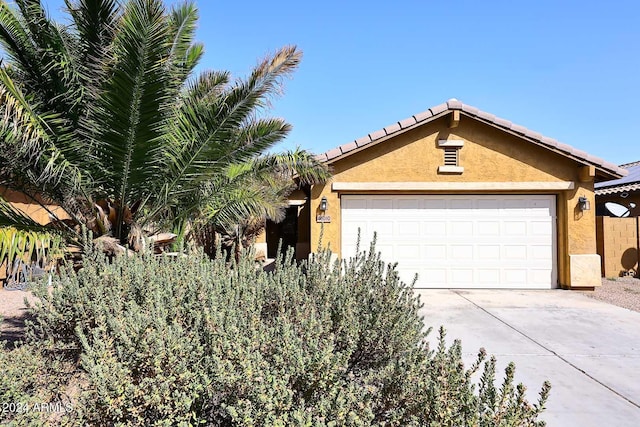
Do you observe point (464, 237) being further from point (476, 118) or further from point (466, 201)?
point (476, 118)

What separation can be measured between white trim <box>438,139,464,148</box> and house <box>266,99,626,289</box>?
3cm

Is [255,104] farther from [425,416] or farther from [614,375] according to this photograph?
[614,375]

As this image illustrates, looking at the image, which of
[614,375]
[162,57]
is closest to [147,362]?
[162,57]

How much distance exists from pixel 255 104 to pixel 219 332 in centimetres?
436

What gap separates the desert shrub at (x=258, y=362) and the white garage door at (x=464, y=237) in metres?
6.62

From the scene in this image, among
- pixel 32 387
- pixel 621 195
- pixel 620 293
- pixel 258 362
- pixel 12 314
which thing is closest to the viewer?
pixel 258 362

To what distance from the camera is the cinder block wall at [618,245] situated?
12.1 m

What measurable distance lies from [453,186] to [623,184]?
11769 millimetres

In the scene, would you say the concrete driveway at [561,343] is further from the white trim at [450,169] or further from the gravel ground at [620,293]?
the white trim at [450,169]

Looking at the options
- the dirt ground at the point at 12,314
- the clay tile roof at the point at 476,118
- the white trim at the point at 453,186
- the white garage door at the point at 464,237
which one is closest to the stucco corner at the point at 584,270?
the white garage door at the point at 464,237

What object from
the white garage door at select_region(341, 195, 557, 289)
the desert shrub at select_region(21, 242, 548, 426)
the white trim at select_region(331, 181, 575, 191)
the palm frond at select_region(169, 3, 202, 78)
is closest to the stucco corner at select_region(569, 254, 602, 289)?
the white garage door at select_region(341, 195, 557, 289)

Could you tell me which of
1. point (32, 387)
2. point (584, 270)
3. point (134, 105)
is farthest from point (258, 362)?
point (584, 270)

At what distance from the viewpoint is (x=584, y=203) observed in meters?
9.52

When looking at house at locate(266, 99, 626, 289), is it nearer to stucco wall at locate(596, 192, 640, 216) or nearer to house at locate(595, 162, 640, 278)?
house at locate(595, 162, 640, 278)
